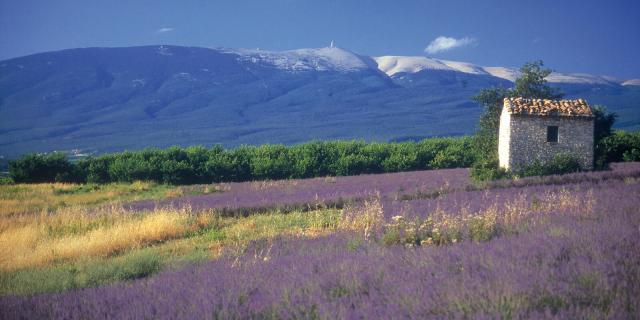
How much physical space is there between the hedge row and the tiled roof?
11.7m

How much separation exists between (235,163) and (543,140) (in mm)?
19199

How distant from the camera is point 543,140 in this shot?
22391 millimetres

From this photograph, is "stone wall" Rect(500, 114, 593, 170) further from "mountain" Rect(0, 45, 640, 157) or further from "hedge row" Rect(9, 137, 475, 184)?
"mountain" Rect(0, 45, 640, 157)

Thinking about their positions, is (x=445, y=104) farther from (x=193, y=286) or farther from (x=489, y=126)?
(x=193, y=286)

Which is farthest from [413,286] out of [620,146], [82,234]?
[620,146]

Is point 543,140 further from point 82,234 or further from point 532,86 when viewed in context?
point 82,234

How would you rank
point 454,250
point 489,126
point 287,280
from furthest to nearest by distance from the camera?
point 489,126
point 454,250
point 287,280

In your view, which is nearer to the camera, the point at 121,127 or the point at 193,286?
the point at 193,286

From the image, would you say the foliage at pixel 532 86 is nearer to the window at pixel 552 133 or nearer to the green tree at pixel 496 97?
the green tree at pixel 496 97

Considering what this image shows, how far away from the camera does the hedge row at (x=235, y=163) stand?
31172mm

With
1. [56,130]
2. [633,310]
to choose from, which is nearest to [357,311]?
[633,310]

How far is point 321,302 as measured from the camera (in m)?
3.70

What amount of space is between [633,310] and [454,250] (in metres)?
2.12

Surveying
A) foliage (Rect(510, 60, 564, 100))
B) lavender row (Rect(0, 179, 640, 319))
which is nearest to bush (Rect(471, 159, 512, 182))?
foliage (Rect(510, 60, 564, 100))
